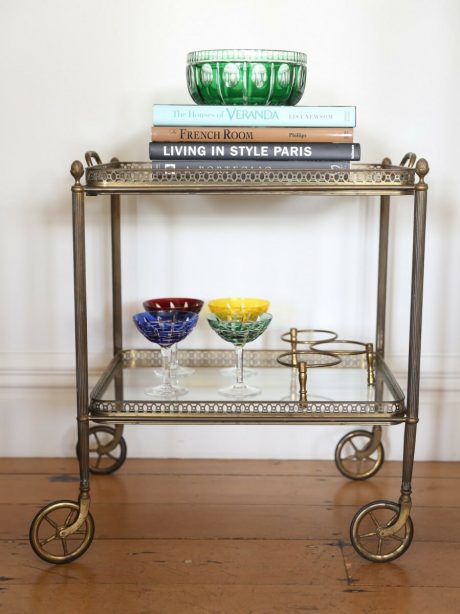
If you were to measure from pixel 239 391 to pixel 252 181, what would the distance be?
1.42 ft

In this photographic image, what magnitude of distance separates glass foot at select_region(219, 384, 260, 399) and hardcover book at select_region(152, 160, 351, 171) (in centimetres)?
45

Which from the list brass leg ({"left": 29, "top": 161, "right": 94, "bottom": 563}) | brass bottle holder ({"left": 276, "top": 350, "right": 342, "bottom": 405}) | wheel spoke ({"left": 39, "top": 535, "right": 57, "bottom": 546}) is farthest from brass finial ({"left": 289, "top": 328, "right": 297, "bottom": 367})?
wheel spoke ({"left": 39, "top": 535, "right": 57, "bottom": 546})

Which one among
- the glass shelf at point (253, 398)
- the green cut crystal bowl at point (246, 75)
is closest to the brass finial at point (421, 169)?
the green cut crystal bowl at point (246, 75)

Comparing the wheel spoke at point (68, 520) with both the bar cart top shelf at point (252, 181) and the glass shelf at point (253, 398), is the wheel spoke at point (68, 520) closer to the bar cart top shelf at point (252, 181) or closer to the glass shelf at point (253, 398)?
the glass shelf at point (253, 398)

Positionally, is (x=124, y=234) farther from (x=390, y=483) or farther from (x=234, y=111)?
(x=390, y=483)

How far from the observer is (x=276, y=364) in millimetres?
2055

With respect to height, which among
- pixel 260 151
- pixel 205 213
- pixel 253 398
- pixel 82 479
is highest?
pixel 260 151

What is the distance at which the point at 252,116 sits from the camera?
5.52 feet

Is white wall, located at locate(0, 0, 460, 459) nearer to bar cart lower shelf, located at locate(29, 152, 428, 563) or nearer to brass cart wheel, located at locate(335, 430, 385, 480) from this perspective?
brass cart wheel, located at locate(335, 430, 385, 480)

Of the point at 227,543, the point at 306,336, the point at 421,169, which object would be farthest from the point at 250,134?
the point at 227,543

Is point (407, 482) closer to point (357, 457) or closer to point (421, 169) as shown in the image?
point (357, 457)

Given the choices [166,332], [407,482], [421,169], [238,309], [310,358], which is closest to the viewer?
[421,169]

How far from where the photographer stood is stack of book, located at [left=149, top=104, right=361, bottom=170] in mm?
1676

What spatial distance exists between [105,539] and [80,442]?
0.73 feet
